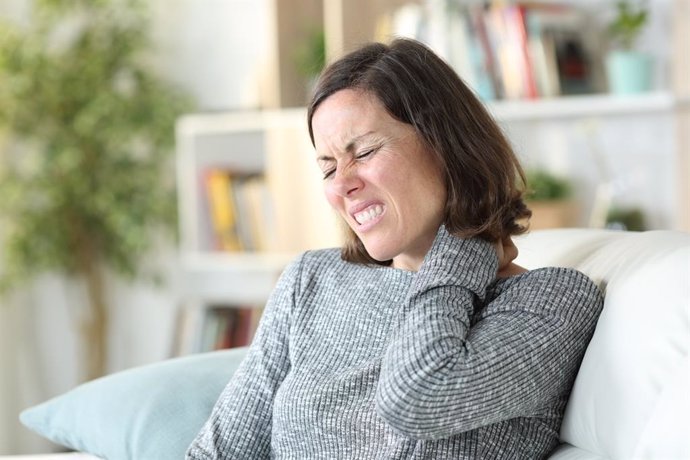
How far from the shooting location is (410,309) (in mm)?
1326

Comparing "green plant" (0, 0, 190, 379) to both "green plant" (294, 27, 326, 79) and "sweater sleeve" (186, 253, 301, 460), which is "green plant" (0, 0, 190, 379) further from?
"sweater sleeve" (186, 253, 301, 460)

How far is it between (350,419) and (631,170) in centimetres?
184

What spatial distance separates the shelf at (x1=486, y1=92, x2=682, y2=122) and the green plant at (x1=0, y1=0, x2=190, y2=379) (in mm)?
1367

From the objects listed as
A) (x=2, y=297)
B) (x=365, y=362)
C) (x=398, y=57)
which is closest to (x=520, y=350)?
(x=365, y=362)

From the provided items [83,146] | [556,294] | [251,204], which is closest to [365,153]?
[556,294]

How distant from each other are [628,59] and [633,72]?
4cm

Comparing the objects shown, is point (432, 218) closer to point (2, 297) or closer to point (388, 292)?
point (388, 292)

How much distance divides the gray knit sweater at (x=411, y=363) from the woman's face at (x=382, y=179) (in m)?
0.05

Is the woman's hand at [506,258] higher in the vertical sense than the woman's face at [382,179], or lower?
lower

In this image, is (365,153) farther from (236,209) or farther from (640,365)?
(236,209)

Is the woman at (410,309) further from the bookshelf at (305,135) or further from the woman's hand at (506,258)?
the bookshelf at (305,135)

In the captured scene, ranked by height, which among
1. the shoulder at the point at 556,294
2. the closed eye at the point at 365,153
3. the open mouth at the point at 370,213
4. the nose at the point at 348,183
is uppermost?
the closed eye at the point at 365,153

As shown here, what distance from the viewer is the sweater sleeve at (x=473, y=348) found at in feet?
3.93

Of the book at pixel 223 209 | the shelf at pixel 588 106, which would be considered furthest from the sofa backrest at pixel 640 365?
the book at pixel 223 209
